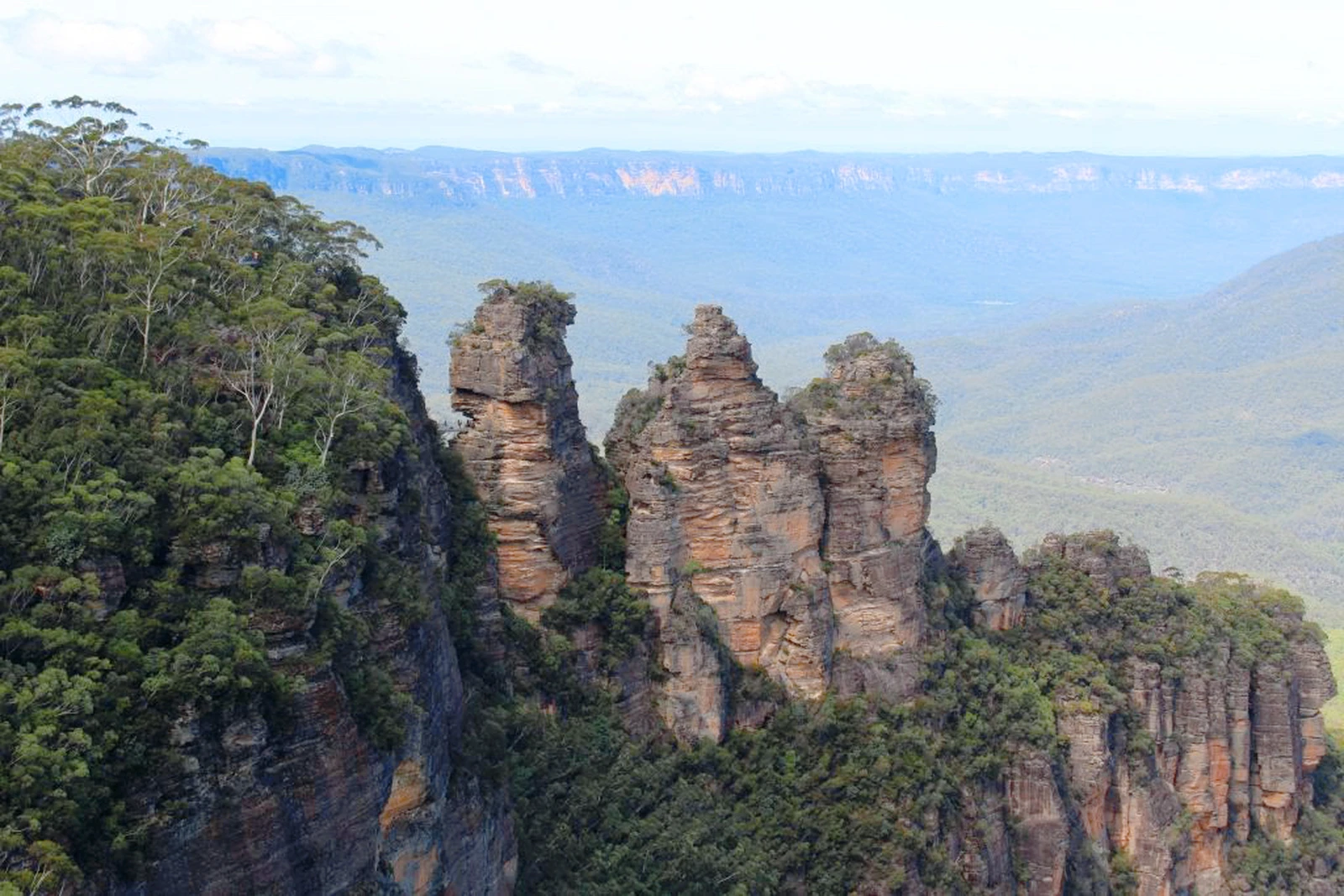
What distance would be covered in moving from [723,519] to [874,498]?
4271 millimetres

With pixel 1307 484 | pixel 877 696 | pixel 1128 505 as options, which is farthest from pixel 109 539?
pixel 1307 484

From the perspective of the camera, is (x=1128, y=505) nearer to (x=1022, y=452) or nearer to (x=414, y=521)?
(x=1022, y=452)

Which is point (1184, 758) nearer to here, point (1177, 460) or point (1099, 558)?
point (1099, 558)

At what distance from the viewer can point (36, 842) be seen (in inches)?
636

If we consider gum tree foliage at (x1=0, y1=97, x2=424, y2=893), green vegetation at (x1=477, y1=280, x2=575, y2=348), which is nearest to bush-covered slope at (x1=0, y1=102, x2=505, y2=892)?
gum tree foliage at (x1=0, y1=97, x2=424, y2=893)

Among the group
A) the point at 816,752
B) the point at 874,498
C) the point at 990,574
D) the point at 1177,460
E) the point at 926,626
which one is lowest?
the point at 1177,460

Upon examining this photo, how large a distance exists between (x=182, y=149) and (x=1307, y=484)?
466ft

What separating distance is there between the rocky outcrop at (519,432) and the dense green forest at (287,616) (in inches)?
39.9

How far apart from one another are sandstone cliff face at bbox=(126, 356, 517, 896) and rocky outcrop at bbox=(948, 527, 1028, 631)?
58.8ft

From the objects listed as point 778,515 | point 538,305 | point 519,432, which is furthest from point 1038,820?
point 538,305

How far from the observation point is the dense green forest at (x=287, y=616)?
59.9 feet

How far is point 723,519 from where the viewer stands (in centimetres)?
3438

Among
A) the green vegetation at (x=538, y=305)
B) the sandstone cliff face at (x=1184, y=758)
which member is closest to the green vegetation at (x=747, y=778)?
the sandstone cliff face at (x=1184, y=758)

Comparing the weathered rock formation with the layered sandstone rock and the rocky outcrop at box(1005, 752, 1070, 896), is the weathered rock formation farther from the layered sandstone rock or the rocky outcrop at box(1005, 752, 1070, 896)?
the rocky outcrop at box(1005, 752, 1070, 896)
